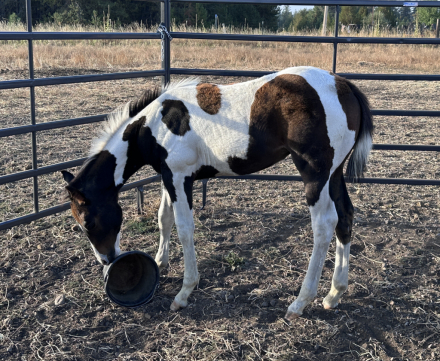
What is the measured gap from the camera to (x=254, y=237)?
4.07m

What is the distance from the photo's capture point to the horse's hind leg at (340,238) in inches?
120

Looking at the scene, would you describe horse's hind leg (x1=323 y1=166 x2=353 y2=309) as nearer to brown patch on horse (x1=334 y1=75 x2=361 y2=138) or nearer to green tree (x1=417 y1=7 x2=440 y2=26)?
brown patch on horse (x1=334 y1=75 x2=361 y2=138)

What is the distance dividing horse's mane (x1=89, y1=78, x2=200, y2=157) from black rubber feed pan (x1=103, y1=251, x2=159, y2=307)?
0.78m

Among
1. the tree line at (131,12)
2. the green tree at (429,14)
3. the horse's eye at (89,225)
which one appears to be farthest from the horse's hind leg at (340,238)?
the green tree at (429,14)

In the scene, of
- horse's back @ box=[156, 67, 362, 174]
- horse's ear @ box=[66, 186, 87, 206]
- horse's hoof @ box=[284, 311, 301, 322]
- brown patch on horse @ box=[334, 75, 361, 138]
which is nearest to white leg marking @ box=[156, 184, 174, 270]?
horse's back @ box=[156, 67, 362, 174]

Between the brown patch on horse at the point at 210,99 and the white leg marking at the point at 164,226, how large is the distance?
848mm

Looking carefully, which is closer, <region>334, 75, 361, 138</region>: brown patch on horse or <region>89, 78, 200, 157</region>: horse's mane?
<region>334, 75, 361, 138</region>: brown patch on horse

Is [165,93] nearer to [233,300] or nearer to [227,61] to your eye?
[233,300]

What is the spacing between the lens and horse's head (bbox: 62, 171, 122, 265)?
9.56ft

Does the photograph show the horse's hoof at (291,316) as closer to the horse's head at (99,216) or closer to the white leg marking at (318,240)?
the white leg marking at (318,240)

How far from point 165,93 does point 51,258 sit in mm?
1707

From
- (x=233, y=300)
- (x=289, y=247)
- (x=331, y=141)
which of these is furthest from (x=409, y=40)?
(x=233, y=300)

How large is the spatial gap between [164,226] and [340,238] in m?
1.35

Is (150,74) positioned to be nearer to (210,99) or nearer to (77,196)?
(210,99)
